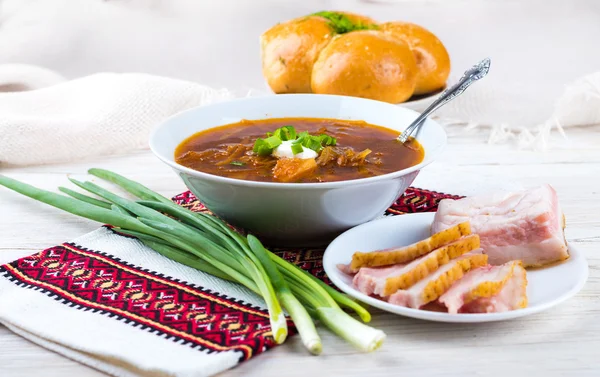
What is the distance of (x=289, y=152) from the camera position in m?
2.76

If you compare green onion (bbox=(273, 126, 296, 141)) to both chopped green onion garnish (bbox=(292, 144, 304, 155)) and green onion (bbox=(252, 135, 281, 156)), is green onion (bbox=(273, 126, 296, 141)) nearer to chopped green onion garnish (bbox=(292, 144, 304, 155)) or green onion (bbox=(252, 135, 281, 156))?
green onion (bbox=(252, 135, 281, 156))

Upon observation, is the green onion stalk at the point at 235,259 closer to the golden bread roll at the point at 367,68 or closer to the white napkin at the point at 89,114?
the white napkin at the point at 89,114

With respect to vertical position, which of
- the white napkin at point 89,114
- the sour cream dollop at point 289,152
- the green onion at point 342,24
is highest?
the sour cream dollop at point 289,152

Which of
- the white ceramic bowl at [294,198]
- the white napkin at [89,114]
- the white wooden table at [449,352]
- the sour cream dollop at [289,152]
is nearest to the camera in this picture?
the white wooden table at [449,352]

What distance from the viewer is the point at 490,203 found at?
A: 103 inches

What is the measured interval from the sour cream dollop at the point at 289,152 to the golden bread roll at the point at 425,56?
6.06ft

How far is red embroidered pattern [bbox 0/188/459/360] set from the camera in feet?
6.93

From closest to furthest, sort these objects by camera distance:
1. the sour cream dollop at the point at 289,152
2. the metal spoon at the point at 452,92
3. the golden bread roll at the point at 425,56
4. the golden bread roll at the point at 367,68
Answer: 1. the sour cream dollop at the point at 289,152
2. the metal spoon at the point at 452,92
3. the golden bread roll at the point at 367,68
4. the golden bread roll at the point at 425,56

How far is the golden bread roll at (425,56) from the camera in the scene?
447cm

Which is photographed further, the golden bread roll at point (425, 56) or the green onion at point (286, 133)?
the golden bread roll at point (425, 56)

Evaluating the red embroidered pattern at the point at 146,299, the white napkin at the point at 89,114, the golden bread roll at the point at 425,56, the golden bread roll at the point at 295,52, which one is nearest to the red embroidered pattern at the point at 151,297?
the red embroidered pattern at the point at 146,299

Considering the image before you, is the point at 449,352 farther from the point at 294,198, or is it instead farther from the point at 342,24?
the point at 342,24

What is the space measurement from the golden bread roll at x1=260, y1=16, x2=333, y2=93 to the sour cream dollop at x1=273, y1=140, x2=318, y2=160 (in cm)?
162

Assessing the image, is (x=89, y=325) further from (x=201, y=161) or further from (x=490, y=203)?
(x=490, y=203)
